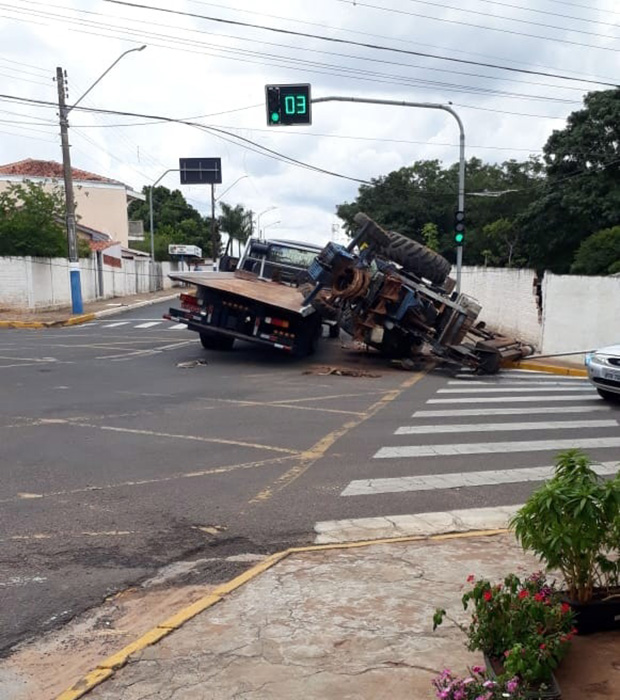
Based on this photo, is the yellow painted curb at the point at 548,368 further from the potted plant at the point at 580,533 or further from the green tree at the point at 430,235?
the green tree at the point at 430,235

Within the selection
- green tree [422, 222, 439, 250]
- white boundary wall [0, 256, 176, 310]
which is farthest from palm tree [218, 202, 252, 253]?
white boundary wall [0, 256, 176, 310]

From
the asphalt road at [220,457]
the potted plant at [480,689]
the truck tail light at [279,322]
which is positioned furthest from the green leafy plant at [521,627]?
the truck tail light at [279,322]

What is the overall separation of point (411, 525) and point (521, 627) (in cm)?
293

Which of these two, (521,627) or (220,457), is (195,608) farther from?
(220,457)

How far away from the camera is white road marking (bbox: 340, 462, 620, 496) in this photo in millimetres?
Answer: 7559

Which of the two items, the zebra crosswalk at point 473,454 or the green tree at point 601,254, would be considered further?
the green tree at point 601,254

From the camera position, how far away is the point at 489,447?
9.35 meters

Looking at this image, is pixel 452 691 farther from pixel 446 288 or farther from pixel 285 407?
pixel 446 288

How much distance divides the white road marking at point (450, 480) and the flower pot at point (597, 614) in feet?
11.4

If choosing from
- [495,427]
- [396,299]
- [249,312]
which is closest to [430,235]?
[396,299]

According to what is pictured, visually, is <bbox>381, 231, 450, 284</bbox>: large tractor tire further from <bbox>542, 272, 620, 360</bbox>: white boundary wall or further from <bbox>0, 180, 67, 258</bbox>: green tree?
<bbox>0, 180, 67, 258</bbox>: green tree

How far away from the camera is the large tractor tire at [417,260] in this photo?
17.3m

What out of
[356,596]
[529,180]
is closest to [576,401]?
[356,596]

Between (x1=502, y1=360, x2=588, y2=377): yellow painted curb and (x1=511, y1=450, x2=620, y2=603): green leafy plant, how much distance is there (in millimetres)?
13919
